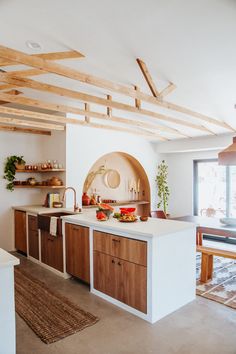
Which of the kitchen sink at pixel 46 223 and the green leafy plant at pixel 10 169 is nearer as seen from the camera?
the kitchen sink at pixel 46 223

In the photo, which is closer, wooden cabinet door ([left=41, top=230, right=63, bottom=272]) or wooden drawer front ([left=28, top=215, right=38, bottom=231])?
wooden cabinet door ([left=41, top=230, right=63, bottom=272])

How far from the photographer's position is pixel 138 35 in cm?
271

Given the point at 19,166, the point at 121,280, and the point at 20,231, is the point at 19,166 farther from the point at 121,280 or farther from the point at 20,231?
the point at 121,280

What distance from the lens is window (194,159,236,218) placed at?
21.6 feet

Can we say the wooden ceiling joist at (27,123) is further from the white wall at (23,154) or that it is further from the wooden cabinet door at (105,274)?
the wooden cabinet door at (105,274)

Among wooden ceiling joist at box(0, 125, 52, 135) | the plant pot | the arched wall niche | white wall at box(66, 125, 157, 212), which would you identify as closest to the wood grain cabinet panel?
white wall at box(66, 125, 157, 212)

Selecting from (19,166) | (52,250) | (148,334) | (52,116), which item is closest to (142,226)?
(148,334)

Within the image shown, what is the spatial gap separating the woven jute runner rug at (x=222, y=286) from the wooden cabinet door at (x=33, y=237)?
275 cm

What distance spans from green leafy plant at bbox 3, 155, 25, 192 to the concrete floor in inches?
118

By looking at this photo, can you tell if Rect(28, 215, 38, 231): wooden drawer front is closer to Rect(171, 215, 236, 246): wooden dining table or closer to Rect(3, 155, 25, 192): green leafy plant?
Rect(3, 155, 25, 192): green leafy plant

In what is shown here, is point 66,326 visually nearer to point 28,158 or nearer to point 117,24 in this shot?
point 117,24

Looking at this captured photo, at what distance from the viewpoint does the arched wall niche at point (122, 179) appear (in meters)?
6.38

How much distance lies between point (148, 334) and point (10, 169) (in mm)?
3939

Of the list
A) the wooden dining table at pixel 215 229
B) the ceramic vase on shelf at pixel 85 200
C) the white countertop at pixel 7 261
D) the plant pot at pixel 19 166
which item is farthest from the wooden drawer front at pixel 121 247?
the plant pot at pixel 19 166
